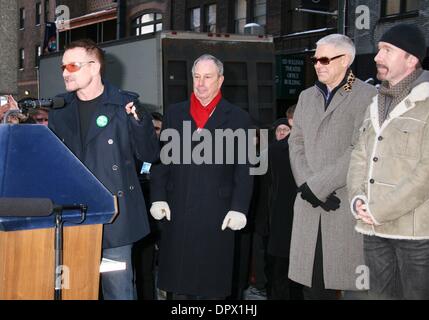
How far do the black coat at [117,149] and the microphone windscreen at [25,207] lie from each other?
129 centimetres

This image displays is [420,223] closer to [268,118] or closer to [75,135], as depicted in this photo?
[75,135]

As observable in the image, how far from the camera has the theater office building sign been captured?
21.9 metres

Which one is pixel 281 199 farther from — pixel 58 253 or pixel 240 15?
pixel 240 15

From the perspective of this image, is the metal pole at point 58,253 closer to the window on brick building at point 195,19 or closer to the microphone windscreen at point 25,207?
the microphone windscreen at point 25,207

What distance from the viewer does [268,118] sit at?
46.8 feet

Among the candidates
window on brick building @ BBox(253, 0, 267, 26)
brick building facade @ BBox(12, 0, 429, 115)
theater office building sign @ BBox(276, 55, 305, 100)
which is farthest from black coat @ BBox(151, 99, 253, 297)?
window on brick building @ BBox(253, 0, 267, 26)

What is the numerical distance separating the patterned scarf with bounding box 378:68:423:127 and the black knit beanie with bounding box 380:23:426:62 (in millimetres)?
120

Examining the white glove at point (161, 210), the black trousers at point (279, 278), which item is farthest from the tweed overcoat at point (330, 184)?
the black trousers at point (279, 278)

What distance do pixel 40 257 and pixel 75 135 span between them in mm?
A: 1310

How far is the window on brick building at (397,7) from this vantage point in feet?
64.0

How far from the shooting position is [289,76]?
2194cm

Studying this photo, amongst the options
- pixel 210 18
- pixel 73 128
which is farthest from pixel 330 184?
pixel 210 18

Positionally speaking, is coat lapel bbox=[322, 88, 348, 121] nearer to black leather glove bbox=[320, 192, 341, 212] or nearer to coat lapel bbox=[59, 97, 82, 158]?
black leather glove bbox=[320, 192, 341, 212]

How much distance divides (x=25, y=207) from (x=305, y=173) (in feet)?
6.99
